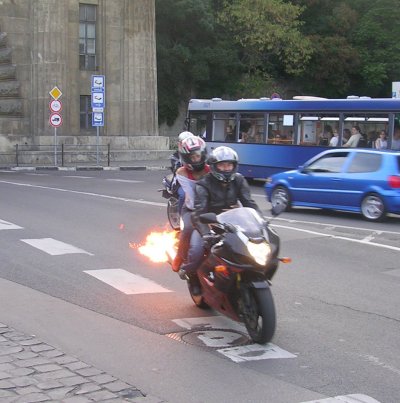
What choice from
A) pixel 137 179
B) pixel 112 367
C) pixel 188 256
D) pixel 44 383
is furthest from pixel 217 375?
pixel 137 179

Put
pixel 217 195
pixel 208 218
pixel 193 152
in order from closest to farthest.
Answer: pixel 208 218 → pixel 217 195 → pixel 193 152

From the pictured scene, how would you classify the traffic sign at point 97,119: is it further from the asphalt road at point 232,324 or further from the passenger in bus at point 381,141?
the asphalt road at point 232,324

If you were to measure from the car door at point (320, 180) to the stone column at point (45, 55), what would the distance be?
21269 mm

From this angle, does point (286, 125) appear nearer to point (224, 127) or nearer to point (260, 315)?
point (224, 127)

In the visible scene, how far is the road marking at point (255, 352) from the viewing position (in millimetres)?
5824

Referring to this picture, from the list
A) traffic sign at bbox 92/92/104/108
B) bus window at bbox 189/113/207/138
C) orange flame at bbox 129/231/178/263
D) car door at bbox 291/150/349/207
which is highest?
traffic sign at bbox 92/92/104/108

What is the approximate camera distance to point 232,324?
22.6 feet

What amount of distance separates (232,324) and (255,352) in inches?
37.4

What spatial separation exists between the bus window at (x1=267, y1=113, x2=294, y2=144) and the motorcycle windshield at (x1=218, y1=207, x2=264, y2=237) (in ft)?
54.8

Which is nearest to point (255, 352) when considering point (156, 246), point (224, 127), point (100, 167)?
point (156, 246)

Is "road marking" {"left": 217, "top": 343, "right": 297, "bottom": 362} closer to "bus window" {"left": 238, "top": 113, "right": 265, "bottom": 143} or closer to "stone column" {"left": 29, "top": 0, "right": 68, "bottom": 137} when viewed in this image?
"bus window" {"left": 238, "top": 113, "right": 265, "bottom": 143}

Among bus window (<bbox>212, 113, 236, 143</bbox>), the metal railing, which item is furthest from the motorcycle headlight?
the metal railing

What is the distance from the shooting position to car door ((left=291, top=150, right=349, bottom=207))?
15.6m

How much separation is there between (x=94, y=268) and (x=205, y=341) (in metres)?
3.47
